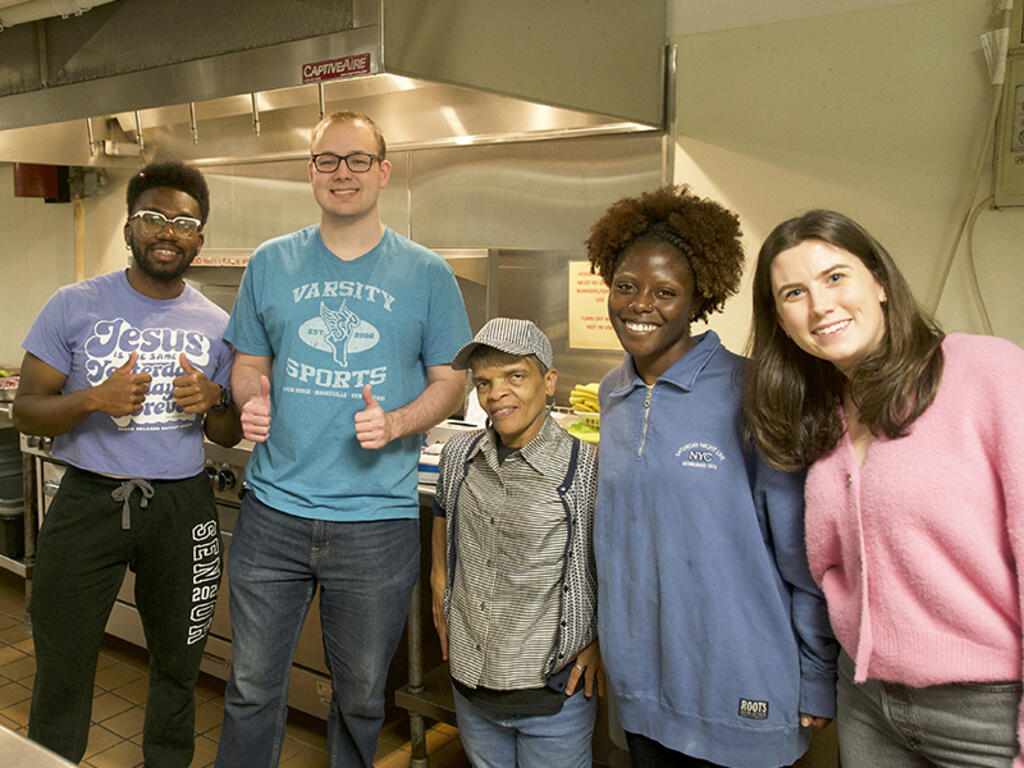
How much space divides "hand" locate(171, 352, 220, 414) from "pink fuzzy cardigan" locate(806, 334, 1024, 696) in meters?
1.38

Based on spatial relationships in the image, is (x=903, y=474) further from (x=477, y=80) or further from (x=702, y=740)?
(x=477, y=80)

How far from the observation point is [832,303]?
123 cm

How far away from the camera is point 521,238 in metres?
3.09

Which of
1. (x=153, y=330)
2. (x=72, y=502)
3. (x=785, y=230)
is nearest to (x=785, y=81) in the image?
(x=785, y=230)

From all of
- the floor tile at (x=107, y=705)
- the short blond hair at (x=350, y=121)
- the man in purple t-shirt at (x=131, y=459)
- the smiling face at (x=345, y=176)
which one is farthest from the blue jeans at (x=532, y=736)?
the floor tile at (x=107, y=705)

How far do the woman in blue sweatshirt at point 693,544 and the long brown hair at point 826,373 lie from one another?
0.28 ft

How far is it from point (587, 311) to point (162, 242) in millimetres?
1393

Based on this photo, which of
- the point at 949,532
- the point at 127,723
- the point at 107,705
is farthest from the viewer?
the point at 107,705

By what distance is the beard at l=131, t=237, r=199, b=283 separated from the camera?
6.66 ft

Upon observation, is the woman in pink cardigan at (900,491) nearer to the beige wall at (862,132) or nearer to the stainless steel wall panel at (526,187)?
the beige wall at (862,132)

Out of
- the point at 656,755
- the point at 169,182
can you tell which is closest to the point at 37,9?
the point at 169,182

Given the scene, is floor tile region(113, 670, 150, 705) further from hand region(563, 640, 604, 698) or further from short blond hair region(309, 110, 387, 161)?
short blond hair region(309, 110, 387, 161)

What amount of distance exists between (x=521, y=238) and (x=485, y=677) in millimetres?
1784

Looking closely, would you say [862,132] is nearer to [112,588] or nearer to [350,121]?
[350,121]
